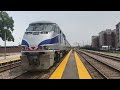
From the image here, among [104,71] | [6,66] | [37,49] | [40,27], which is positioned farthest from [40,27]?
[6,66]

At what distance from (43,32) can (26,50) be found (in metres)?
2.04

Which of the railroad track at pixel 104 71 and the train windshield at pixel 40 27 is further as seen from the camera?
the train windshield at pixel 40 27

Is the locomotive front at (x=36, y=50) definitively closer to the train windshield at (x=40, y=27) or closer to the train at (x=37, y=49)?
the train at (x=37, y=49)

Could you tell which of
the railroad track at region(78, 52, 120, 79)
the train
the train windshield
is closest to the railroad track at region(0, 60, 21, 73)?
the train

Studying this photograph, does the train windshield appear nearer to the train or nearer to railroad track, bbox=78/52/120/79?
the train

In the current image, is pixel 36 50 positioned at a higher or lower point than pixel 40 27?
lower

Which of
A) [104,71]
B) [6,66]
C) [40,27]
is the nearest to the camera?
[40,27]

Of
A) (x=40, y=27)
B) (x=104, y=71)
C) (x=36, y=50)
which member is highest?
(x=40, y=27)

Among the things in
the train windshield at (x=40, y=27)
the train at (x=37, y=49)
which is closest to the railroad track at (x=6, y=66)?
the train at (x=37, y=49)

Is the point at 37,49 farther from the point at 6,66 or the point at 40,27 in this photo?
the point at 6,66
